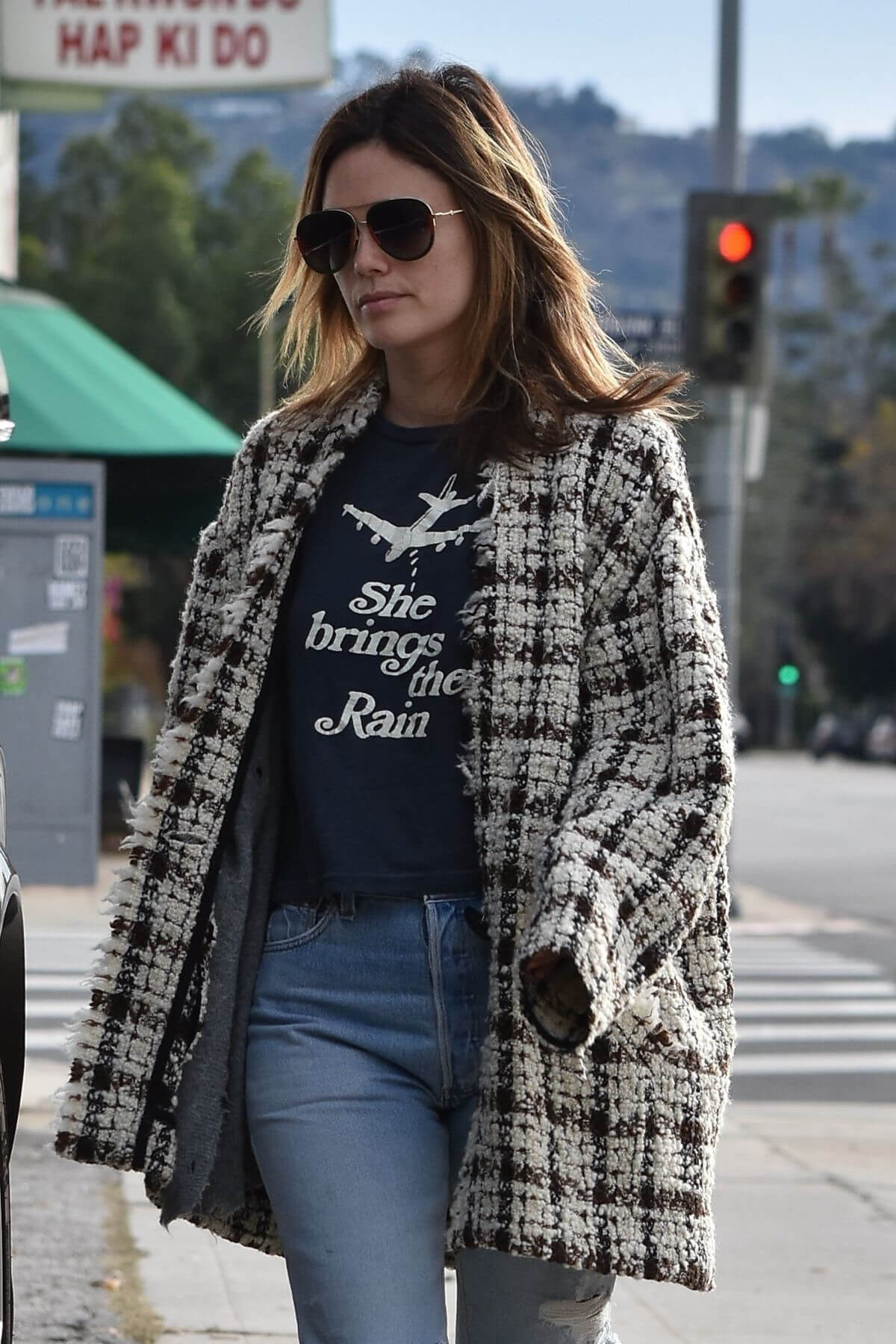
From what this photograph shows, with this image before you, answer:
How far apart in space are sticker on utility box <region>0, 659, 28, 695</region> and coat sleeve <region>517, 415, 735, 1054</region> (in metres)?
8.88

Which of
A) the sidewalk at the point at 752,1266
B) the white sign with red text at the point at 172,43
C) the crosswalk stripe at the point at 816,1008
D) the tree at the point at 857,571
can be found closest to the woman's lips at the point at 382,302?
the sidewalk at the point at 752,1266

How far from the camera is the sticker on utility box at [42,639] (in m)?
11.1

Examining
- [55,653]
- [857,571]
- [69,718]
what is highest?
[55,653]

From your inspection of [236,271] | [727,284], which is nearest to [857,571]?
[236,271]

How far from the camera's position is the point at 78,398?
13.1 m

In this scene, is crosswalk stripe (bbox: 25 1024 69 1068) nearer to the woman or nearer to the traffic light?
the woman

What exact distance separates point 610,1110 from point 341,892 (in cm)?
38

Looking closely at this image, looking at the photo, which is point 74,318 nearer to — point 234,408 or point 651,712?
point 651,712

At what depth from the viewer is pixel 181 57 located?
11242 mm

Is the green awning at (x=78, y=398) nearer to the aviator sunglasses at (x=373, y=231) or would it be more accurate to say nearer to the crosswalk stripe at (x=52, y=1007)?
the crosswalk stripe at (x=52, y=1007)

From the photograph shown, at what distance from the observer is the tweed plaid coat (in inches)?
89.5

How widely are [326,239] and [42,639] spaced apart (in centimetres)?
868

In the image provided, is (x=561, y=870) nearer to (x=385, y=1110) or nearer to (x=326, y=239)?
(x=385, y=1110)

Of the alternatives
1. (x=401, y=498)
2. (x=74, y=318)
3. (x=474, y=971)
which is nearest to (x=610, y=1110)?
(x=474, y=971)
